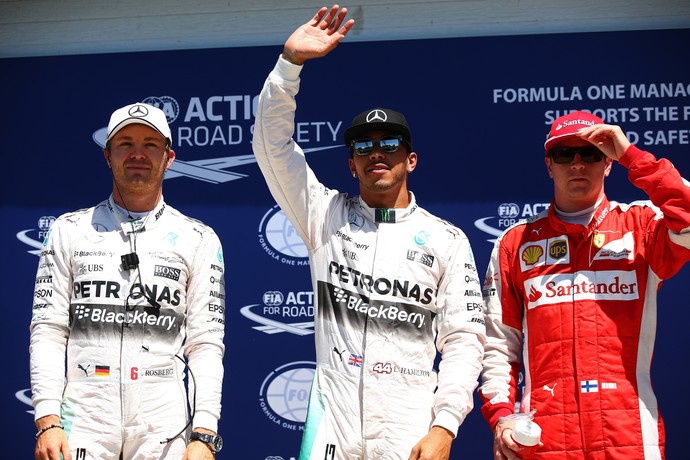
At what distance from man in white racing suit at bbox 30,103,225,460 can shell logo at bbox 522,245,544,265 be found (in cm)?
101

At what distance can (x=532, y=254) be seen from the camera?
281cm

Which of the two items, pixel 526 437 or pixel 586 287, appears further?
pixel 586 287

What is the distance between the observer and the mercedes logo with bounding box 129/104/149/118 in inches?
108

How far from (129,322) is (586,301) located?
1423mm

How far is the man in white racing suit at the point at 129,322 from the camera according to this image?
2557mm

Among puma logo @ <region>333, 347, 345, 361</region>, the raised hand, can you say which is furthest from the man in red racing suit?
the raised hand

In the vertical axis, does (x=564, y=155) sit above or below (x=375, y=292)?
above

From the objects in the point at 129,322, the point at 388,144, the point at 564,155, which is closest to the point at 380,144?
the point at 388,144

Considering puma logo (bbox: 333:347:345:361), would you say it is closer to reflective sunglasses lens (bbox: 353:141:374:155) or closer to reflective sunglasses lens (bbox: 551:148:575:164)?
reflective sunglasses lens (bbox: 353:141:374:155)

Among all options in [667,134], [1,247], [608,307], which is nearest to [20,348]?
[1,247]

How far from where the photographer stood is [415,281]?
267cm

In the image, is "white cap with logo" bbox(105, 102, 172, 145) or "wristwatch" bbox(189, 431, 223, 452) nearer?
"wristwatch" bbox(189, 431, 223, 452)

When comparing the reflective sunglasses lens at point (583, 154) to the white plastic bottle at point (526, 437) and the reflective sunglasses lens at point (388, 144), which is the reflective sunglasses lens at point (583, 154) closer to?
the reflective sunglasses lens at point (388, 144)

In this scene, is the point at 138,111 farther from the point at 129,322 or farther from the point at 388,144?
the point at 388,144
